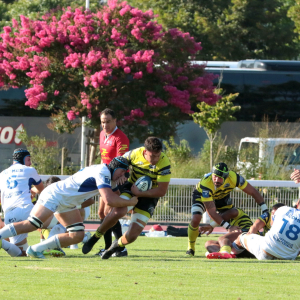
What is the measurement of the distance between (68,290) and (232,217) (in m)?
5.19

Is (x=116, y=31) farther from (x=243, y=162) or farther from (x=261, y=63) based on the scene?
(x=261, y=63)

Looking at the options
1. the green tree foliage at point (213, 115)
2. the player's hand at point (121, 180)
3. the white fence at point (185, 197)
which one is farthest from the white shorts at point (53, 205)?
the green tree foliage at point (213, 115)

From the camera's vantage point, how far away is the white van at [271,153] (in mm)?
19719

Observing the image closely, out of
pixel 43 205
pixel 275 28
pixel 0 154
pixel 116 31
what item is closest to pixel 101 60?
pixel 116 31

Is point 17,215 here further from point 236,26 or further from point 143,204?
point 236,26

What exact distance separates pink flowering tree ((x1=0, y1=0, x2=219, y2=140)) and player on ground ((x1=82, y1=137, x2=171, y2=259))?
34.7ft

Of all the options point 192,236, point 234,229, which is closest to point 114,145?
point 192,236

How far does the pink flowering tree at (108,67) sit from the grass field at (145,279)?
38.1 ft

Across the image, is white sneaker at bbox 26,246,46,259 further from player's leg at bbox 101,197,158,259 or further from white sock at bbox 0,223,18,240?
player's leg at bbox 101,197,158,259

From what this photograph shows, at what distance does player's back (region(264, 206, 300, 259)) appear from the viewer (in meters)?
7.68

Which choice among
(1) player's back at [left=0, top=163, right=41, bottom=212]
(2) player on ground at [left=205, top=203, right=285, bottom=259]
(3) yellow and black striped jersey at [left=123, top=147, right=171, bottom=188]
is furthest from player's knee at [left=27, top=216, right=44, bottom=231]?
(2) player on ground at [left=205, top=203, right=285, bottom=259]

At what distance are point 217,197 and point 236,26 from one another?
25569 millimetres

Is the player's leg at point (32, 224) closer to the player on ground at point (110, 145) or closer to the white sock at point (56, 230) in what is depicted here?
the player on ground at point (110, 145)

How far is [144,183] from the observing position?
798 cm
